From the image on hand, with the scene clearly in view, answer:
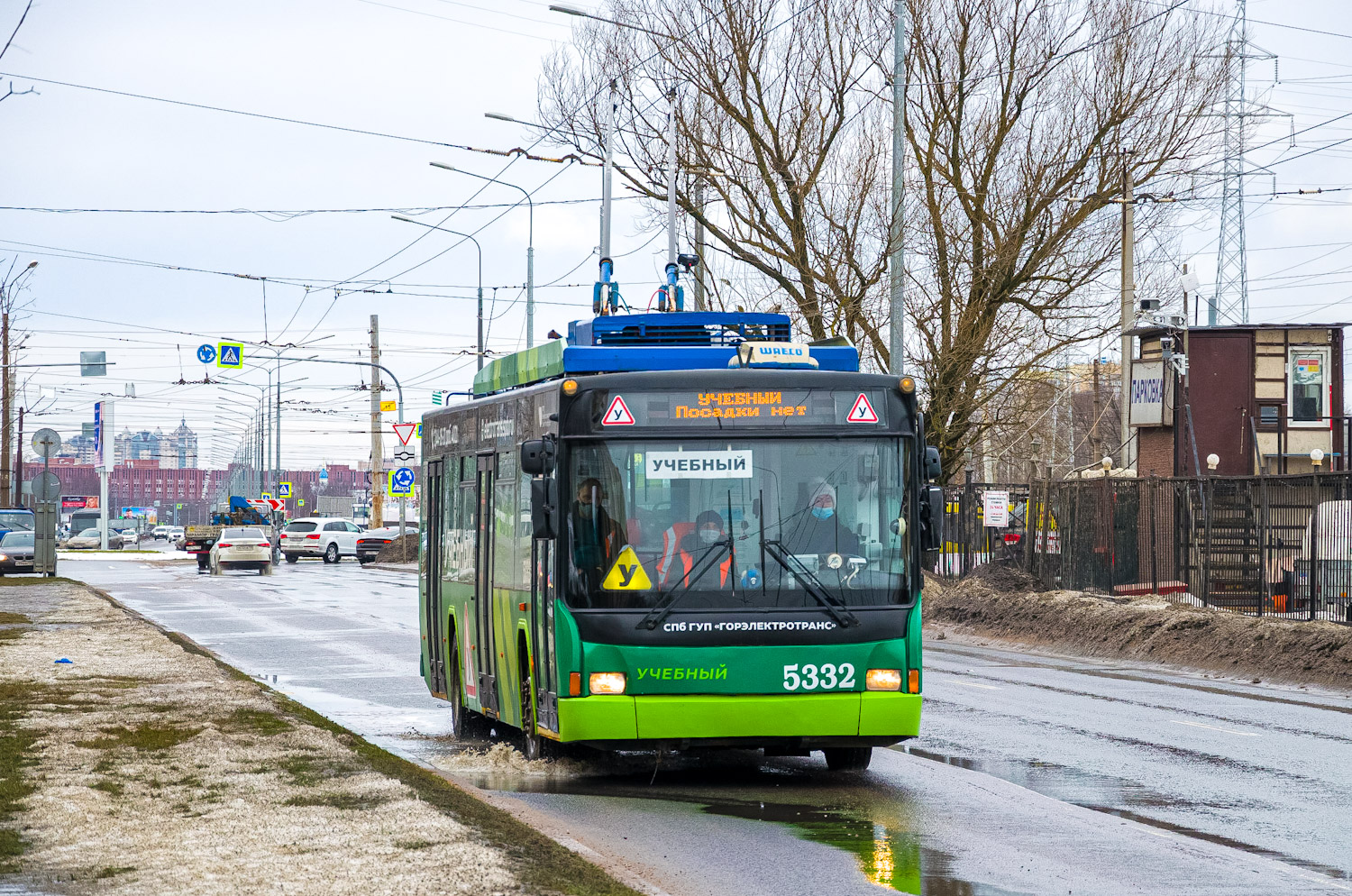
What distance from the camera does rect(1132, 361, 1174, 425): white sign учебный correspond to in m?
35.2

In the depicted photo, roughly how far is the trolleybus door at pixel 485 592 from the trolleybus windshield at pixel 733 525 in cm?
217

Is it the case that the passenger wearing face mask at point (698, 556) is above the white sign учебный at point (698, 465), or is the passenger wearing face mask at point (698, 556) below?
below

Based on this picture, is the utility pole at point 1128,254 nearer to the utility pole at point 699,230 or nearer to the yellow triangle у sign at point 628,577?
the utility pole at point 699,230

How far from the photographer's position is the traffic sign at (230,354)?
49094mm

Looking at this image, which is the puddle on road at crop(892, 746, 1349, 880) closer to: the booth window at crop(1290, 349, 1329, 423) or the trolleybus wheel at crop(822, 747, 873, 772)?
the trolleybus wheel at crop(822, 747, 873, 772)

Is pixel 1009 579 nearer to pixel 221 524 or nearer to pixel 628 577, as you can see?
pixel 628 577

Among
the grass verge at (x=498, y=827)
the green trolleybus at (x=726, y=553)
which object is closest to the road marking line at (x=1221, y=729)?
the green trolleybus at (x=726, y=553)

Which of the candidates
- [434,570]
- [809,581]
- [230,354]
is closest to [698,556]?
[809,581]

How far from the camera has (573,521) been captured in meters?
10.9

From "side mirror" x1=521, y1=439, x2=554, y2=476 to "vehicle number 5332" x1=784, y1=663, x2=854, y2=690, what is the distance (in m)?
1.89

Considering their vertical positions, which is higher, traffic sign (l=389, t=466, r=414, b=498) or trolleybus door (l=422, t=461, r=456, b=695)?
traffic sign (l=389, t=466, r=414, b=498)

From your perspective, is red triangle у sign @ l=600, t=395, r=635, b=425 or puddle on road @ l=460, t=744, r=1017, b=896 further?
red triangle у sign @ l=600, t=395, r=635, b=425

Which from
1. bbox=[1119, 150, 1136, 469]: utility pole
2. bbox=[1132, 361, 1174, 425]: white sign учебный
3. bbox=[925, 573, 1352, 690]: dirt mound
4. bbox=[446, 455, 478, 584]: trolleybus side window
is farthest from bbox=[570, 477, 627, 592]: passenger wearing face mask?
bbox=[1132, 361, 1174, 425]: white sign учебный

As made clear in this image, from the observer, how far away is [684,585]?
10.7m
